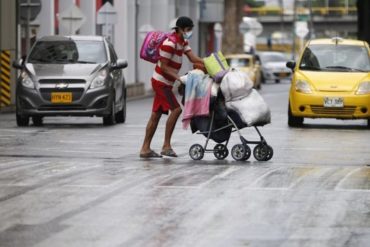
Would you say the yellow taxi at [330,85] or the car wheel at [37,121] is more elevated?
the yellow taxi at [330,85]

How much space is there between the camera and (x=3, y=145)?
19.2m

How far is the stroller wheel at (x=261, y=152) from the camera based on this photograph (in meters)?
16.5

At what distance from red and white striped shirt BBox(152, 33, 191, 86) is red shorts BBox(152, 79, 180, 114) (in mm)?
55

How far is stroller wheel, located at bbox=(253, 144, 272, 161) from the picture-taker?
16469 mm

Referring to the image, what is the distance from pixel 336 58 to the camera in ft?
87.0

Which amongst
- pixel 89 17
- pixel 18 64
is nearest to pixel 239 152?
pixel 18 64

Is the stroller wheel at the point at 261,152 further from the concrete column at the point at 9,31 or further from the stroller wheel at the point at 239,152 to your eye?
Result: the concrete column at the point at 9,31

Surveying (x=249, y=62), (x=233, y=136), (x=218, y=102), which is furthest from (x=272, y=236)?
(x=249, y=62)

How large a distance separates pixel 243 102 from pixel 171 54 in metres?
1.19

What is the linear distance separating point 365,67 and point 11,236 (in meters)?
17.6

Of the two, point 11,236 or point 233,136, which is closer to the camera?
point 11,236

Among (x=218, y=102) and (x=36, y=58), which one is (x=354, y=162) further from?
(x=36, y=58)

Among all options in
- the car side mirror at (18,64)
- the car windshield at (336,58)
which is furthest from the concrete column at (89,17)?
the car side mirror at (18,64)

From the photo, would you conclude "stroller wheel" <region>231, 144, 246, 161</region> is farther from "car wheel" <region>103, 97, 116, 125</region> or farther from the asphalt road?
"car wheel" <region>103, 97, 116, 125</region>
